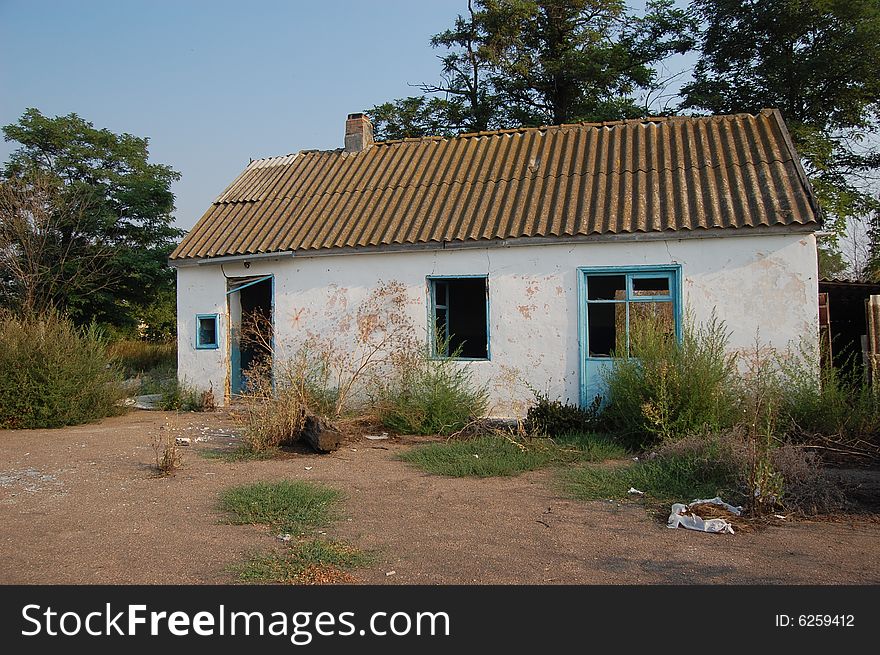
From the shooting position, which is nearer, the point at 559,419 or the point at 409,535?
the point at 409,535

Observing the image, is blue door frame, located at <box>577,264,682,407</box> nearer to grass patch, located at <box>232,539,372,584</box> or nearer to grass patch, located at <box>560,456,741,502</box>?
grass patch, located at <box>560,456,741,502</box>

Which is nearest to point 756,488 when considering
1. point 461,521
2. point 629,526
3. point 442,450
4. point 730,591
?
point 629,526

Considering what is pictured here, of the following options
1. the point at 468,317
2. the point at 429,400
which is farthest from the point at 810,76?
the point at 429,400

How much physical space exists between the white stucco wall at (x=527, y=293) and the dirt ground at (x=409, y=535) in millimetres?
3585

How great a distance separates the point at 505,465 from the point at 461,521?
6.58 feet

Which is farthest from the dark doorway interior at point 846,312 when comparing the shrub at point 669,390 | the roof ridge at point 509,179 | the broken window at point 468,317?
the broken window at point 468,317

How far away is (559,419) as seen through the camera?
9750 mm

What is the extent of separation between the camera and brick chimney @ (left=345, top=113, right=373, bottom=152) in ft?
51.3

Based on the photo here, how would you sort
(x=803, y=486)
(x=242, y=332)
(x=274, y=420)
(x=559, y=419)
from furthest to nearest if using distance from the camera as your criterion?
(x=242, y=332) → (x=559, y=419) → (x=274, y=420) → (x=803, y=486)

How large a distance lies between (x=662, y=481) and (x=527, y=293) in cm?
486

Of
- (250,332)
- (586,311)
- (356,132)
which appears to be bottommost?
(250,332)

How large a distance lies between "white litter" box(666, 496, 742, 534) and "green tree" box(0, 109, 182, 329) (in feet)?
63.2

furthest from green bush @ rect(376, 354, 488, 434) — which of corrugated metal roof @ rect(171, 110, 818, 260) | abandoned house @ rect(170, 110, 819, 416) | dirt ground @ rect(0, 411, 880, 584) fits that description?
corrugated metal roof @ rect(171, 110, 818, 260)

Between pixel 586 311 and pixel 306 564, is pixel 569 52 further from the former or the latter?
pixel 306 564
